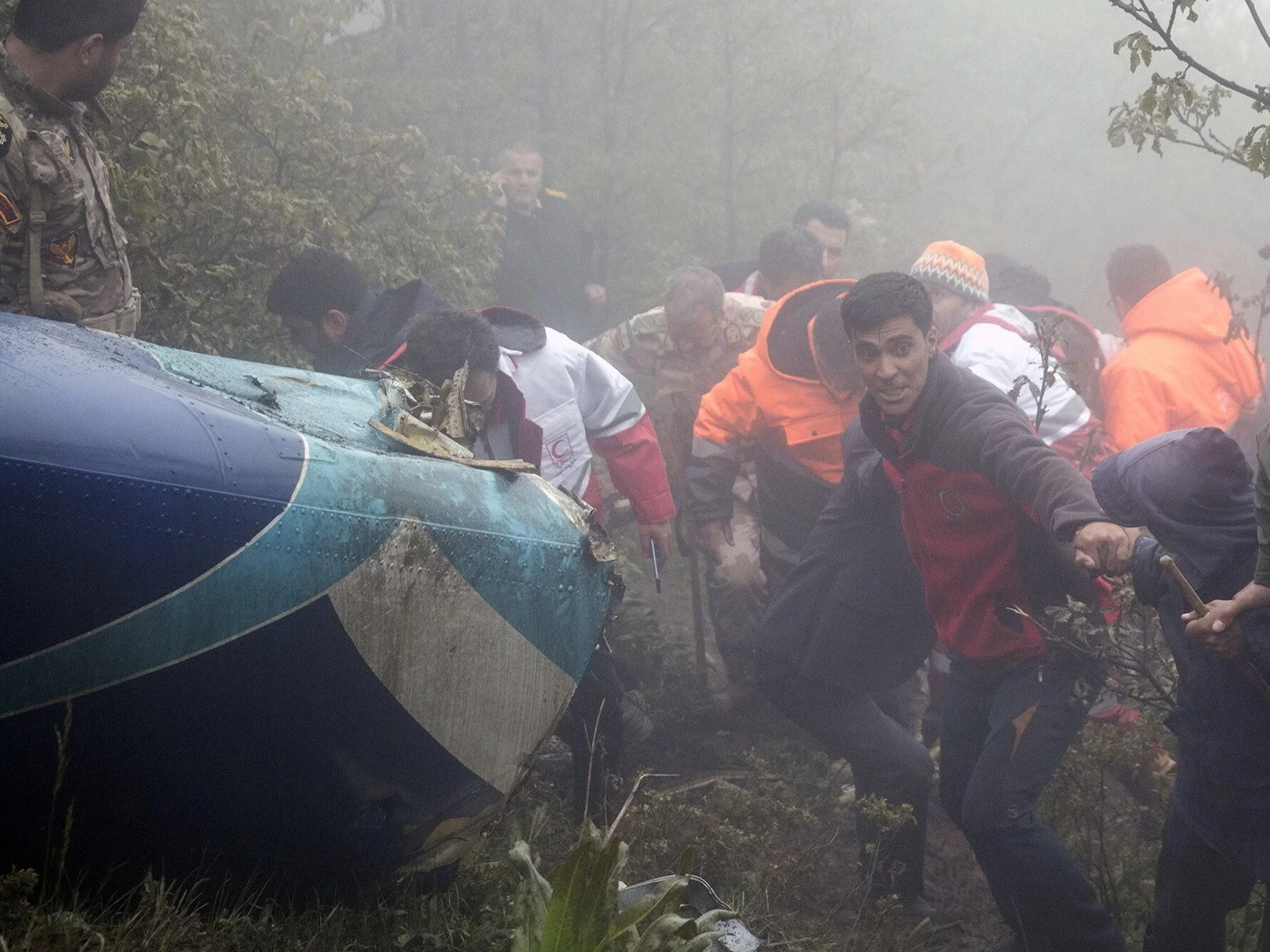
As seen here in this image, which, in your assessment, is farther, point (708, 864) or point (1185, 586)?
point (708, 864)

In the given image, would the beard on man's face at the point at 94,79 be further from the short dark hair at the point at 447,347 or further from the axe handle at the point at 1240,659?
the axe handle at the point at 1240,659

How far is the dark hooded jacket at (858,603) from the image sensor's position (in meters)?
3.94

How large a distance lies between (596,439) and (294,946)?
264 cm

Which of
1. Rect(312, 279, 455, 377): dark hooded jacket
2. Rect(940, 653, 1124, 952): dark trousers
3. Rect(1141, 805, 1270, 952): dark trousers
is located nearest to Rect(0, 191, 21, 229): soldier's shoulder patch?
Rect(312, 279, 455, 377): dark hooded jacket

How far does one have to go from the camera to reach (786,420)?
5.12 metres

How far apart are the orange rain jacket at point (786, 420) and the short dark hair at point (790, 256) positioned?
1302mm

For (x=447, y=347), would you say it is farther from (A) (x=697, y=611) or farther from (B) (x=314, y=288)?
(A) (x=697, y=611)

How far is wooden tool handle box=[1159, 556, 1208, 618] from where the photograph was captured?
2.51m

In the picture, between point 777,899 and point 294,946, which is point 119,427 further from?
point 777,899

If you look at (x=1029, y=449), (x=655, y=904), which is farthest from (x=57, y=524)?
(x=1029, y=449)

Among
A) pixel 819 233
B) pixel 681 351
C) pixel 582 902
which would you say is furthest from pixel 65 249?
pixel 819 233

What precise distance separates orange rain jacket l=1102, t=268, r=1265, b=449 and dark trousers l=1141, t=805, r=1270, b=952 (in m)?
2.63

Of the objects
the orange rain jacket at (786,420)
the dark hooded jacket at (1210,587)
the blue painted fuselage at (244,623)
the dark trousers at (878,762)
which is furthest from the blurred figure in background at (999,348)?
the blue painted fuselage at (244,623)

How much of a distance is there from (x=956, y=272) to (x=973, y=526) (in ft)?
7.95
